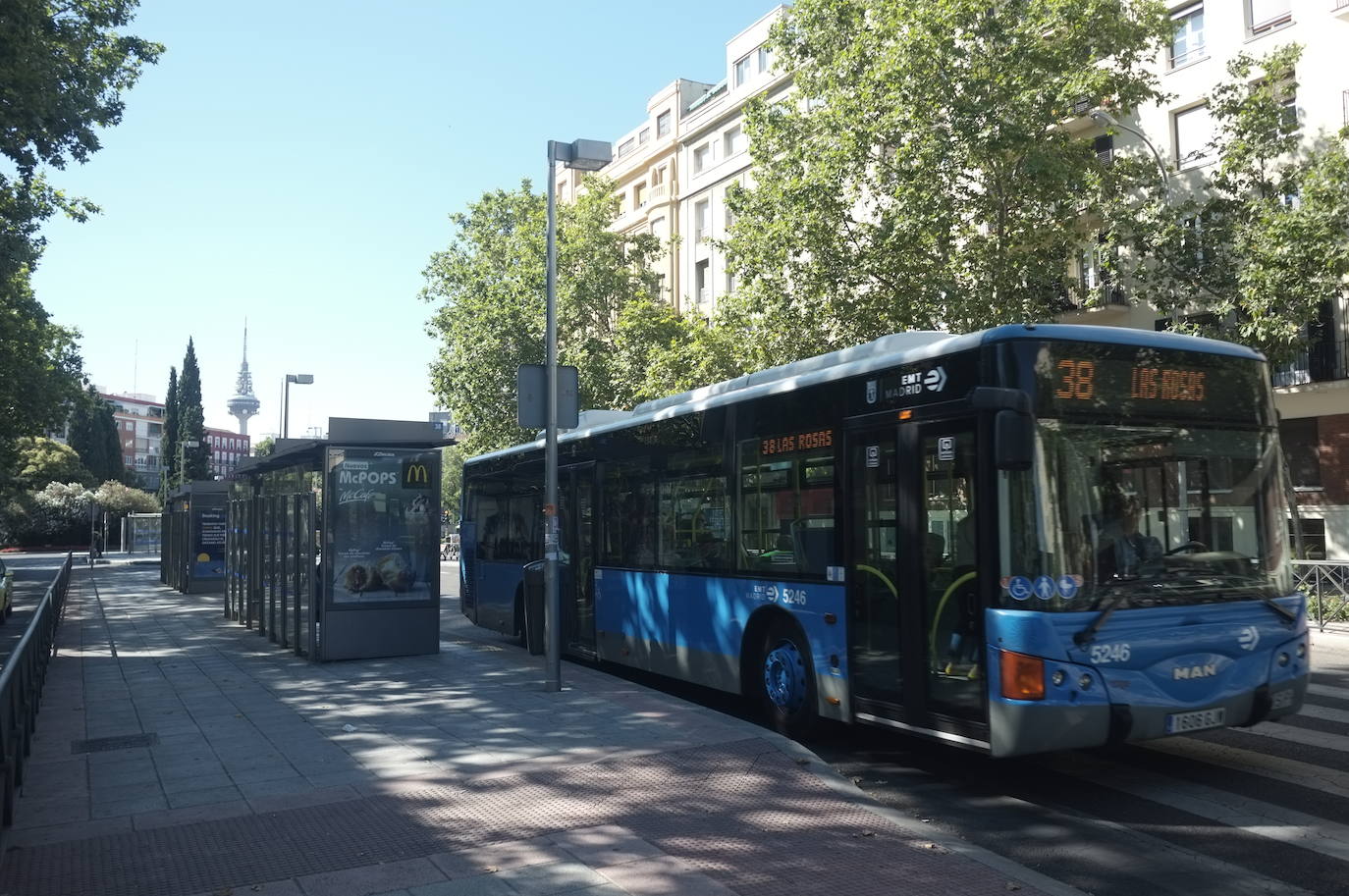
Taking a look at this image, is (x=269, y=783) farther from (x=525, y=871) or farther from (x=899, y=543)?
(x=899, y=543)

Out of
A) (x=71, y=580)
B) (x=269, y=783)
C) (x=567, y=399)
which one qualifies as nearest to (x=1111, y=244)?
(x=567, y=399)

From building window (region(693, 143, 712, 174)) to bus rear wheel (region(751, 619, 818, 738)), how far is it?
136 ft

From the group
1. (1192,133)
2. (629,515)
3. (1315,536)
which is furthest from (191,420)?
(629,515)

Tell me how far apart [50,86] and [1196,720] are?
17.8 meters

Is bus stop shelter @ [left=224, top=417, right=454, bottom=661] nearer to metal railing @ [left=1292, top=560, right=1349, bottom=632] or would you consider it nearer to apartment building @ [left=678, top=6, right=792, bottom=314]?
metal railing @ [left=1292, top=560, right=1349, bottom=632]

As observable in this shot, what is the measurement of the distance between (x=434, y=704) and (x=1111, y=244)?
15.7 m

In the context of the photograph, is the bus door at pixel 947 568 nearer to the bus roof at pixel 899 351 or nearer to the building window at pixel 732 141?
the bus roof at pixel 899 351

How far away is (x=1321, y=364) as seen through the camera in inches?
935

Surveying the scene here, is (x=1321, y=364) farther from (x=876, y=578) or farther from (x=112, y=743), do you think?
(x=112, y=743)

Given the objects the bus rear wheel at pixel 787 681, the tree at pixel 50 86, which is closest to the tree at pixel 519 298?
the tree at pixel 50 86

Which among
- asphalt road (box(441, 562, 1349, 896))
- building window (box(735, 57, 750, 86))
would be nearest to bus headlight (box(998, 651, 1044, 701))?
asphalt road (box(441, 562, 1349, 896))

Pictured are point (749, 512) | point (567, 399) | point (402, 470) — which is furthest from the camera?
point (402, 470)

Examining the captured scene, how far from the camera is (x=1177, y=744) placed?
8.08 metres

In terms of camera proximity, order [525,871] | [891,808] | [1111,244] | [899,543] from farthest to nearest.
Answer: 1. [1111,244]
2. [899,543]
3. [891,808]
4. [525,871]
